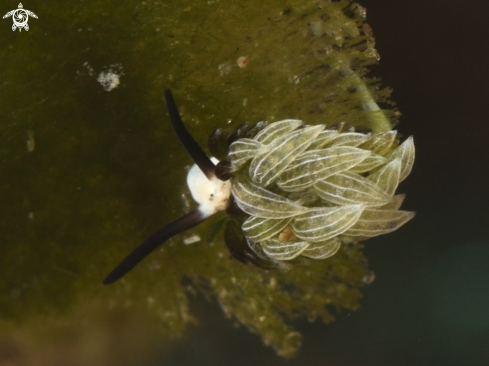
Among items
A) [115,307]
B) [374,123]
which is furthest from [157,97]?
[115,307]

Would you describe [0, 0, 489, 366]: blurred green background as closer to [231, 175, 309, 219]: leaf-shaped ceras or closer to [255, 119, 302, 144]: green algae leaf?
[255, 119, 302, 144]: green algae leaf

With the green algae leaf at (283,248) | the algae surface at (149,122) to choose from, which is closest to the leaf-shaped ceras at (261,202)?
the green algae leaf at (283,248)

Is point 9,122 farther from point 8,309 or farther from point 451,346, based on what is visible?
point 451,346

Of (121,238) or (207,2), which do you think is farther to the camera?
(121,238)

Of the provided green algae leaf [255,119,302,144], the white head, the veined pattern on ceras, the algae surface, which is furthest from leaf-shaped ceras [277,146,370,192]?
the algae surface

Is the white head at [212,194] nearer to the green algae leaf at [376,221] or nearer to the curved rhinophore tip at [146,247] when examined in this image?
the curved rhinophore tip at [146,247]

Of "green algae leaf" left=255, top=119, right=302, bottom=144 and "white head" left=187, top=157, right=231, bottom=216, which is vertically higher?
"green algae leaf" left=255, top=119, right=302, bottom=144
